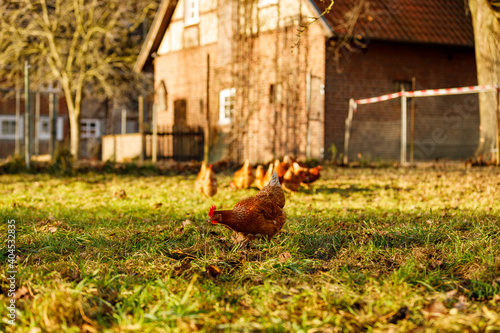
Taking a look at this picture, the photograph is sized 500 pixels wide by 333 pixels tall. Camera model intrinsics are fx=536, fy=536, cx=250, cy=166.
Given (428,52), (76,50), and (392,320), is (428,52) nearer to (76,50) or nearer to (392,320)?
(76,50)

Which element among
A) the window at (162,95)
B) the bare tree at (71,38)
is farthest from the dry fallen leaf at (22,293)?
the window at (162,95)

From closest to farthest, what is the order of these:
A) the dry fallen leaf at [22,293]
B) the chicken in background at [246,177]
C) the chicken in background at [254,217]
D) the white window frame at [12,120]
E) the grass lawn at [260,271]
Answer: the grass lawn at [260,271]
the dry fallen leaf at [22,293]
the chicken in background at [254,217]
the chicken in background at [246,177]
the white window frame at [12,120]

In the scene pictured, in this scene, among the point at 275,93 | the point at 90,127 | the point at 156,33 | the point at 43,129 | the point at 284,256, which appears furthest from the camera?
the point at 90,127

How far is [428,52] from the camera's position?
18234 millimetres

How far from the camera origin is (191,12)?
832 inches

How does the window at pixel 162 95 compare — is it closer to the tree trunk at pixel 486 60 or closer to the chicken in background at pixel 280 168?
the tree trunk at pixel 486 60

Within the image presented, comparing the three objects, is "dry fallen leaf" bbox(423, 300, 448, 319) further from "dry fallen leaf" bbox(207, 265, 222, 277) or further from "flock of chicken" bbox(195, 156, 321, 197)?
"flock of chicken" bbox(195, 156, 321, 197)

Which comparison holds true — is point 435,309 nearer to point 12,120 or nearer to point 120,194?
point 120,194

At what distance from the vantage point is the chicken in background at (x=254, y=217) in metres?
3.74

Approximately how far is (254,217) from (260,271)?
66cm

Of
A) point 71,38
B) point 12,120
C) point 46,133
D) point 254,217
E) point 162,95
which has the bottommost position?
point 254,217

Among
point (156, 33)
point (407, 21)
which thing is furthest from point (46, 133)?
point (407, 21)

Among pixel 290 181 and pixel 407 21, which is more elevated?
pixel 407 21

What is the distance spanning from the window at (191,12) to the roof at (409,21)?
6.12m
